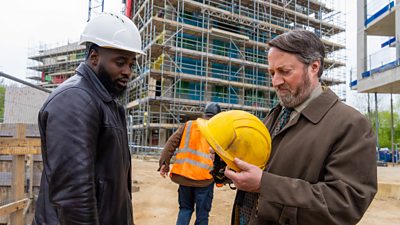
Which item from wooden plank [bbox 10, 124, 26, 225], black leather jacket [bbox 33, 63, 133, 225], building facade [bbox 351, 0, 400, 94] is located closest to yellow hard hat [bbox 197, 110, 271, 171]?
black leather jacket [bbox 33, 63, 133, 225]

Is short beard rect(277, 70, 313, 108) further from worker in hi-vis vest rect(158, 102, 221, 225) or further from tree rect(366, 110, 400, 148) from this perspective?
tree rect(366, 110, 400, 148)

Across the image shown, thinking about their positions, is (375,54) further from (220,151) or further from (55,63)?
(55,63)

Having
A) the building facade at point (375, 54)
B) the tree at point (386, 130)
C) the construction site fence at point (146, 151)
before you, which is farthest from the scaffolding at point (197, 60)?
the tree at point (386, 130)

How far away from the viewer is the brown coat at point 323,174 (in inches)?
53.7

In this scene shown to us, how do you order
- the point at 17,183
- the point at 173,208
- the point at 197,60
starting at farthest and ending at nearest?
the point at 197,60
the point at 173,208
the point at 17,183

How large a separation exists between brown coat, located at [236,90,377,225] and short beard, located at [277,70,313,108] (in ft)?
0.35

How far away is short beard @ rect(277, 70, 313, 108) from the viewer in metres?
1.64

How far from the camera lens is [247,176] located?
1433 mm

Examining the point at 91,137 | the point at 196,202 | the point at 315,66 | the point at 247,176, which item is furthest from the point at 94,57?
the point at 196,202

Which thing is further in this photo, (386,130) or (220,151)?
(386,130)

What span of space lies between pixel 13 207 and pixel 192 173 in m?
2.09

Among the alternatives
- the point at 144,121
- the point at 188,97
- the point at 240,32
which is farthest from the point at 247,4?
the point at 144,121

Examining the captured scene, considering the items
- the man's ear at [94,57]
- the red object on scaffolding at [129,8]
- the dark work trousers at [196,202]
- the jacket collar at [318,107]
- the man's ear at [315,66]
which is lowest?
the dark work trousers at [196,202]

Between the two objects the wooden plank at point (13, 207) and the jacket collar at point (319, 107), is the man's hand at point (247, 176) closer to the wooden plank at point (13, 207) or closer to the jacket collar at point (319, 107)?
the jacket collar at point (319, 107)
